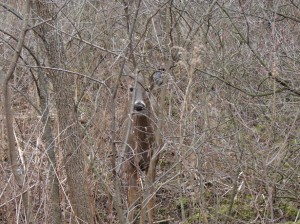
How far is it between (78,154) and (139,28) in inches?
116

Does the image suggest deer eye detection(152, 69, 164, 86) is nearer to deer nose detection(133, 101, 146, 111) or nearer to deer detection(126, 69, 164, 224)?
deer detection(126, 69, 164, 224)

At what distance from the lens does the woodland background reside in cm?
467

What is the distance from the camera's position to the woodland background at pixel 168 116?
467cm

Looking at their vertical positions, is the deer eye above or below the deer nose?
above

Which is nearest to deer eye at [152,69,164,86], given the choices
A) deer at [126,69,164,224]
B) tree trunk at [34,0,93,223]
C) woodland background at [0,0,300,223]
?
deer at [126,69,164,224]

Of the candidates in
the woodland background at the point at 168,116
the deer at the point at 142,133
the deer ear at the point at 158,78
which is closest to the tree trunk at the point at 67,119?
the woodland background at the point at 168,116

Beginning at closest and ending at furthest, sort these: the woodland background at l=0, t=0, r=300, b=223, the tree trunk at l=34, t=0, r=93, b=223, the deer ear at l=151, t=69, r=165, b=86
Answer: the woodland background at l=0, t=0, r=300, b=223 → the deer ear at l=151, t=69, r=165, b=86 → the tree trunk at l=34, t=0, r=93, b=223

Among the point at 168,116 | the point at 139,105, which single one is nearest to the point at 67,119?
the point at 139,105

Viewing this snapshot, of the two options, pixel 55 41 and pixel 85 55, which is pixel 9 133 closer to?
pixel 55 41

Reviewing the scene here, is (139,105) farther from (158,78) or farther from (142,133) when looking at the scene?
(142,133)

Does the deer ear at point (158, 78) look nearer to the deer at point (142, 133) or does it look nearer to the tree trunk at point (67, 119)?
the deer at point (142, 133)

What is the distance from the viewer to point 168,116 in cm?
517

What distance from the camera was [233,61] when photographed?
6.57 m

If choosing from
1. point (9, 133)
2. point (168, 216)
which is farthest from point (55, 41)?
point (168, 216)
